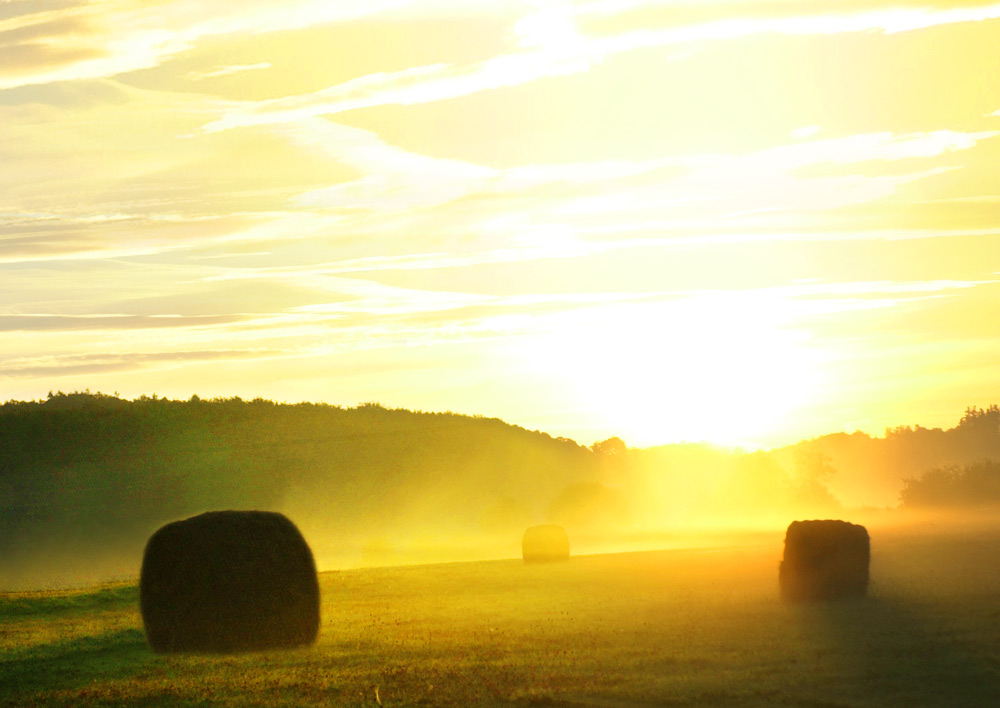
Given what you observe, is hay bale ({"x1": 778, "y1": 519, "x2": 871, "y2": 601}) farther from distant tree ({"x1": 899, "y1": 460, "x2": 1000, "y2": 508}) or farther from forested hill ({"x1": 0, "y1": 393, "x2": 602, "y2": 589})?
distant tree ({"x1": 899, "y1": 460, "x2": 1000, "y2": 508})

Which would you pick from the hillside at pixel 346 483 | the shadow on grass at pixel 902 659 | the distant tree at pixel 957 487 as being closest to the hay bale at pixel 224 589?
the shadow on grass at pixel 902 659

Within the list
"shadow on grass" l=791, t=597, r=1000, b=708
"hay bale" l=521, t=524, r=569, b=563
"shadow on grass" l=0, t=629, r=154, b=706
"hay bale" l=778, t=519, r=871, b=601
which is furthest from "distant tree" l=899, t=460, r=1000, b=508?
"shadow on grass" l=0, t=629, r=154, b=706

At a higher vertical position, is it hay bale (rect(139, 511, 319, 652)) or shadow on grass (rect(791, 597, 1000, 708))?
hay bale (rect(139, 511, 319, 652))

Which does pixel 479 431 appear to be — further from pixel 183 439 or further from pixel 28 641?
pixel 28 641

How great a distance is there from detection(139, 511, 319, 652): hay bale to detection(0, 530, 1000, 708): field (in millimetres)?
731

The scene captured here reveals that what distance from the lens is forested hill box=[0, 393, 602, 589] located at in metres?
73.7

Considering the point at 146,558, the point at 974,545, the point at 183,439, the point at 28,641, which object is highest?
the point at 183,439

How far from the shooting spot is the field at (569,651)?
17.9 m

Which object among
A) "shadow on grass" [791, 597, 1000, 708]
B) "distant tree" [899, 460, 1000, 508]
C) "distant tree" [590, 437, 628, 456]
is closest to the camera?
"shadow on grass" [791, 597, 1000, 708]

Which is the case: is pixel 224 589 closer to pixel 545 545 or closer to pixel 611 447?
pixel 545 545

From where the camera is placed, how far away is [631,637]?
24188 millimetres

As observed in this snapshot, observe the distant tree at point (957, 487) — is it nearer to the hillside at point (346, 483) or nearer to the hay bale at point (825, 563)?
the hillside at point (346, 483)

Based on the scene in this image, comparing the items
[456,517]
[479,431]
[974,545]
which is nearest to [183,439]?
[456,517]

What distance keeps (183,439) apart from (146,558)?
2743 inches
